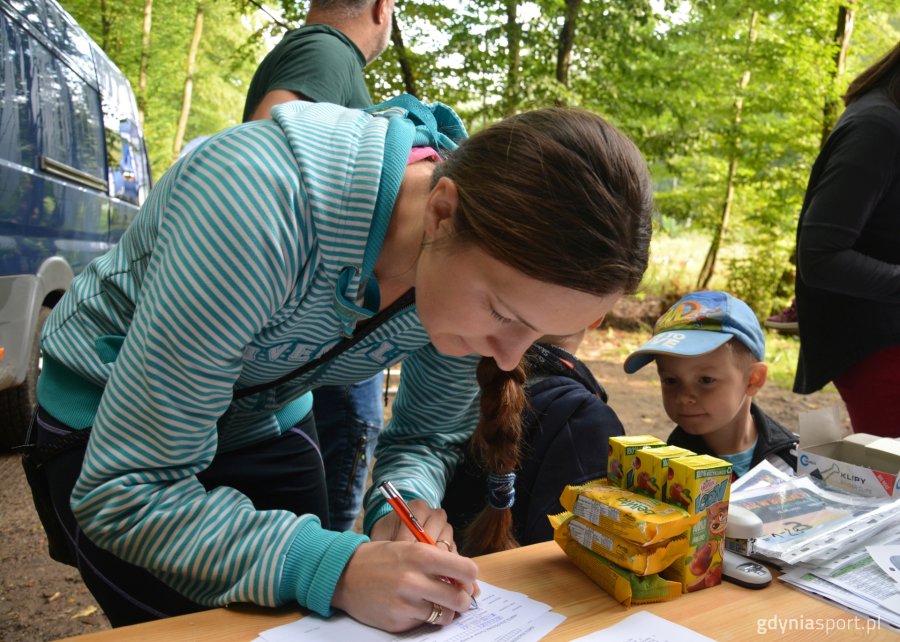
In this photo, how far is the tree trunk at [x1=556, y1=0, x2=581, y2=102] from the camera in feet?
21.2

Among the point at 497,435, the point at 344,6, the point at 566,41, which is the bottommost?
the point at 497,435

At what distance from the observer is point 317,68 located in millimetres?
1872

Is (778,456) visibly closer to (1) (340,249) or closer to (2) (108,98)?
(1) (340,249)

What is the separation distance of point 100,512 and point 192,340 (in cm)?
26

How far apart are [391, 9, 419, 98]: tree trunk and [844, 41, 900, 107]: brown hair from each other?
4.85m

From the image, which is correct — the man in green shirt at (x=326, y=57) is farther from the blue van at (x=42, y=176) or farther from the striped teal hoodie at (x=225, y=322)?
the blue van at (x=42, y=176)

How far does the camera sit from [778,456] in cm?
196

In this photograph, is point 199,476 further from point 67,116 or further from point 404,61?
point 404,61

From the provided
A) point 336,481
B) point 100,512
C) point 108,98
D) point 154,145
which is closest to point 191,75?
point 154,145

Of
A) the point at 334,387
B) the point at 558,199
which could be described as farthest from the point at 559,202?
the point at 334,387

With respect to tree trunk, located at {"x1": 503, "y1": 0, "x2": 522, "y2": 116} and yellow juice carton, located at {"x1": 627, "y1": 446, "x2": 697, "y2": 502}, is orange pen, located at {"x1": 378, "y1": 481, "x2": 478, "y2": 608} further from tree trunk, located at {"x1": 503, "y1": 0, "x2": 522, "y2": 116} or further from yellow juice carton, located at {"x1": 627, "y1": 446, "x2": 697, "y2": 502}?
tree trunk, located at {"x1": 503, "y1": 0, "x2": 522, "y2": 116}

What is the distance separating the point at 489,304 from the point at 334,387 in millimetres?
939

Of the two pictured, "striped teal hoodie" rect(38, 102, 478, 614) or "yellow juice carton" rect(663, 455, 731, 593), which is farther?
"yellow juice carton" rect(663, 455, 731, 593)

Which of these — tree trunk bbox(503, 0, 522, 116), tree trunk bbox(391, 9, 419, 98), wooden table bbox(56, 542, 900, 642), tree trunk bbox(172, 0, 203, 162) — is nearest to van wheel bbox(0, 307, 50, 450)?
wooden table bbox(56, 542, 900, 642)
